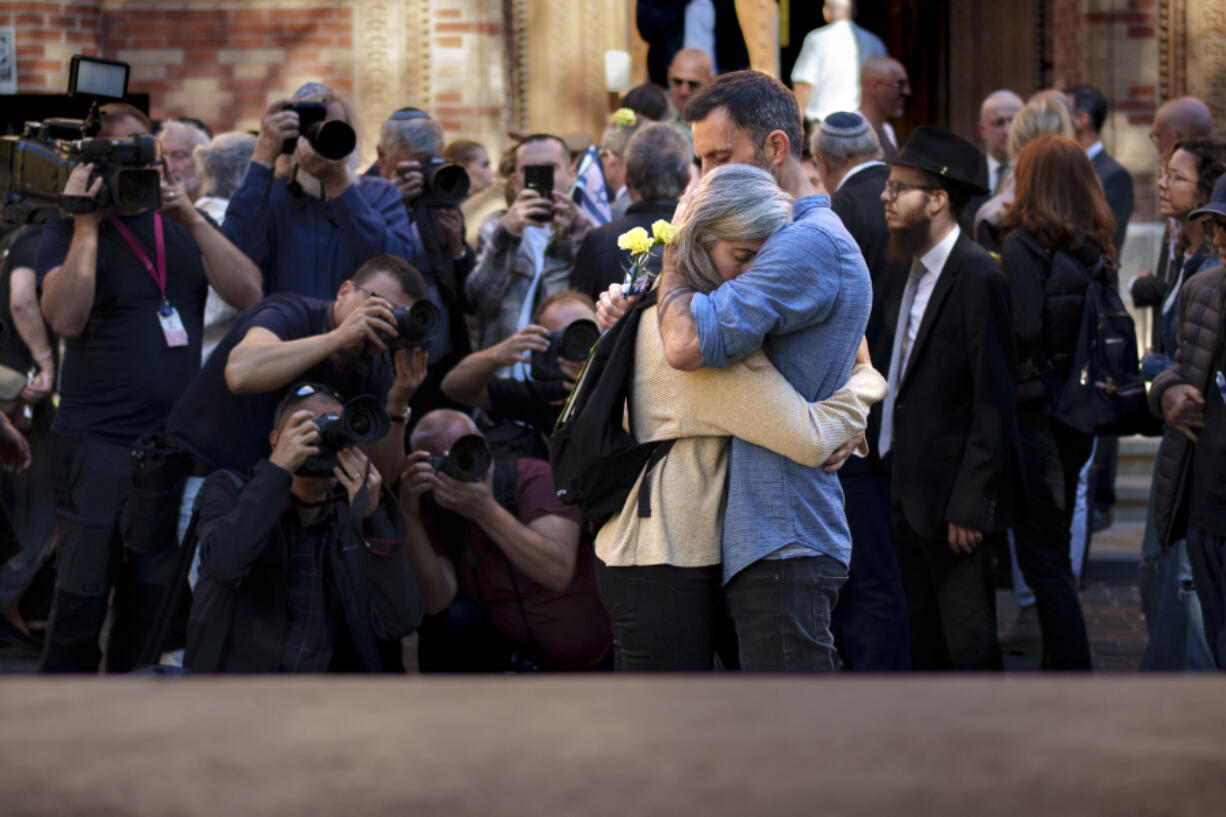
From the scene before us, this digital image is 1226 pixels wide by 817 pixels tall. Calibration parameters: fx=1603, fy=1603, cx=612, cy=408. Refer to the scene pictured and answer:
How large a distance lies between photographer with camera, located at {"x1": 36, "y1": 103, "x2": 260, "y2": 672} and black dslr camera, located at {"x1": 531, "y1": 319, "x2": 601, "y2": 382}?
936mm

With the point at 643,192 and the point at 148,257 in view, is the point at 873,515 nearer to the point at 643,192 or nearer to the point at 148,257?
the point at 643,192

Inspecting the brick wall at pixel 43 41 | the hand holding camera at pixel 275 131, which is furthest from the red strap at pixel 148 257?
the brick wall at pixel 43 41

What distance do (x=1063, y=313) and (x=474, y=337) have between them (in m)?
2.36

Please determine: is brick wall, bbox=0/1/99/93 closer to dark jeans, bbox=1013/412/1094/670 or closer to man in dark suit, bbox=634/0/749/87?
man in dark suit, bbox=634/0/749/87

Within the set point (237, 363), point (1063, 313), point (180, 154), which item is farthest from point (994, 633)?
point (180, 154)

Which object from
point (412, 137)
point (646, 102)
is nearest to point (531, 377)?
point (412, 137)

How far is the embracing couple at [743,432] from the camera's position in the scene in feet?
9.86

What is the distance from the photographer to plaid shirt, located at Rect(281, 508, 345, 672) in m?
4.28

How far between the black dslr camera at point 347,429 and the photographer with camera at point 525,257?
1772 mm

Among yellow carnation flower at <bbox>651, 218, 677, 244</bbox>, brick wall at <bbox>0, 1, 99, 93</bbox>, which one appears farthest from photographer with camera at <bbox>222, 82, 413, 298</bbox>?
brick wall at <bbox>0, 1, 99, 93</bbox>

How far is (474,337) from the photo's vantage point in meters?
6.48

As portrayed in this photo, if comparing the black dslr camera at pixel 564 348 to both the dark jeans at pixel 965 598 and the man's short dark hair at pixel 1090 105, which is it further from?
the man's short dark hair at pixel 1090 105

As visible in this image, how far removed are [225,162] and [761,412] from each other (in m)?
3.70

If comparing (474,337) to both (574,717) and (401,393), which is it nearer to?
(401,393)
